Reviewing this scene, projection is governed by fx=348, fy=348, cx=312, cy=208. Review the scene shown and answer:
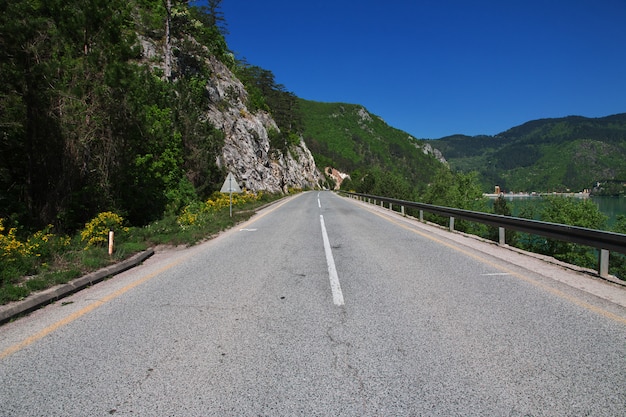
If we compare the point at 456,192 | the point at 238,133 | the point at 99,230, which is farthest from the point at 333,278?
the point at 456,192

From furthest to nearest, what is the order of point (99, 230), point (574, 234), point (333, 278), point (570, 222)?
point (570, 222) → point (99, 230) → point (574, 234) → point (333, 278)

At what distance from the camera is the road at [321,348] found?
2.59 m

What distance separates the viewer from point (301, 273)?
6.71 m

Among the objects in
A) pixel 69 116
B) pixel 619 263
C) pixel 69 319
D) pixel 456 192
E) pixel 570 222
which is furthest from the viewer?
pixel 456 192

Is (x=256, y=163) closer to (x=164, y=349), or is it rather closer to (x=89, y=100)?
(x=89, y=100)

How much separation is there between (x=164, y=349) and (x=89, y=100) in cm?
933

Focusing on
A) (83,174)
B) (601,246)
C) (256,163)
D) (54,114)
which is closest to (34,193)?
(83,174)

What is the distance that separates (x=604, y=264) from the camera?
637cm

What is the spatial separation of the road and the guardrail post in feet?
1.33

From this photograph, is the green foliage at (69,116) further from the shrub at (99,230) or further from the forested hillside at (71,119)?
the shrub at (99,230)

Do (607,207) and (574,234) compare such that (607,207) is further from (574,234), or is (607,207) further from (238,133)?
(574,234)

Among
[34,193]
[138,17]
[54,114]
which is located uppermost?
[138,17]

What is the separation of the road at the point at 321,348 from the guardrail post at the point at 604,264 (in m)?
0.41

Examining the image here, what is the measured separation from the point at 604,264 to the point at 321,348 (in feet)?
19.7
